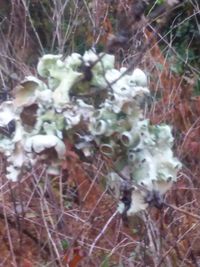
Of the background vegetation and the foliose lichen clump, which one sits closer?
the foliose lichen clump

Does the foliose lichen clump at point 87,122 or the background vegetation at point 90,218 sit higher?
the foliose lichen clump at point 87,122

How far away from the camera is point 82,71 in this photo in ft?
5.77

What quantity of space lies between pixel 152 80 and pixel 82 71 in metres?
2.69

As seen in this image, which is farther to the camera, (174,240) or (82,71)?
(174,240)

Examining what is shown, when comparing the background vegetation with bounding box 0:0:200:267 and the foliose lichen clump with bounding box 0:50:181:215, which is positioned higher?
the foliose lichen clump with bounding box 0:50:181:215

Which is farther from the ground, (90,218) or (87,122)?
(87,122)

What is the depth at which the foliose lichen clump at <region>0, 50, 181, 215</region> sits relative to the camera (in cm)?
171

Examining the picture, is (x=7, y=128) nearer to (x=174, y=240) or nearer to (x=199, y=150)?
(x=174, y=240)

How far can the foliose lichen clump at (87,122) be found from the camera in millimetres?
1709

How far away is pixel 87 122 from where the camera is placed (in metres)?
1.71

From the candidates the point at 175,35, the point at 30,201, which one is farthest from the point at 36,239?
the point at 175,35

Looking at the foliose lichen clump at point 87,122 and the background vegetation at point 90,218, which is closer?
the foliose lichen clump at point 87,122

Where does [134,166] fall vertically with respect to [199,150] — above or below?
above

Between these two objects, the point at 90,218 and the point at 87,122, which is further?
the point at 90,218
